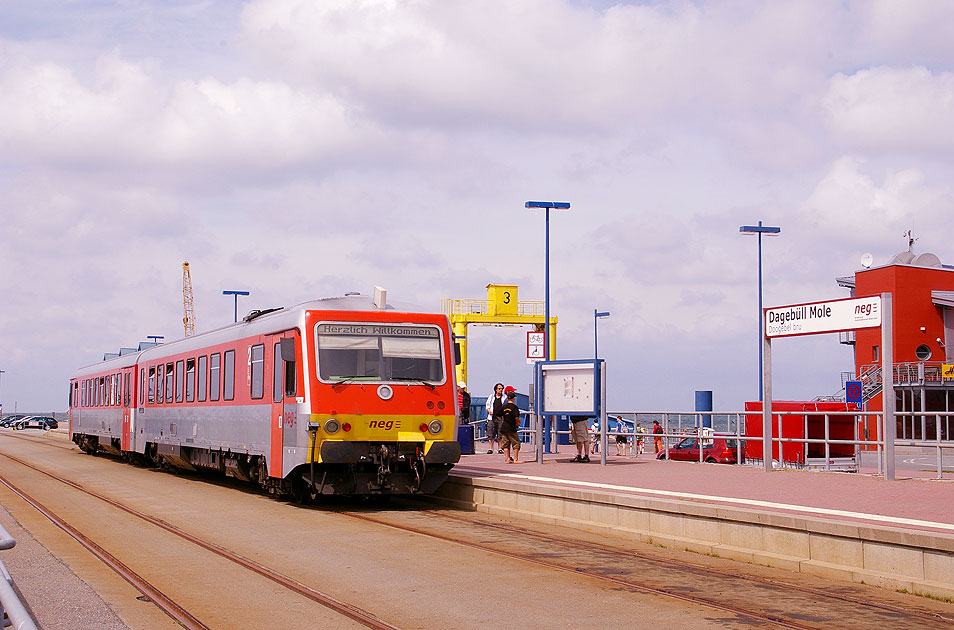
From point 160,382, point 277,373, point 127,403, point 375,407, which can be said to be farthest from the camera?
point 127,403

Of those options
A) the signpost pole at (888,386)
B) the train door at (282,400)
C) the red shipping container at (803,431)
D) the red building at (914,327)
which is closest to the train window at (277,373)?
the train door at (282,400)

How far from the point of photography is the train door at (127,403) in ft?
105

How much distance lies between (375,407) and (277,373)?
2.10 m

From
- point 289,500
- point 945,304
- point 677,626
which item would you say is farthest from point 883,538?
point 945,304

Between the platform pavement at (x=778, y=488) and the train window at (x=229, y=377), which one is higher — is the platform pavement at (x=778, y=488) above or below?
below

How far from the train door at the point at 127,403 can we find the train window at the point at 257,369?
13.2 meters

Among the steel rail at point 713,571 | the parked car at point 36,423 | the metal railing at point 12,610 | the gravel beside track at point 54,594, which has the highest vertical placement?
the metal railing at point 12,610

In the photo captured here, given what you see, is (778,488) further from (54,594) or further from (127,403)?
(127,403)

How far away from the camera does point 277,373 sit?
1834 centimetres

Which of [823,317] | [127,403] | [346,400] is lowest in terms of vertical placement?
[127,403]

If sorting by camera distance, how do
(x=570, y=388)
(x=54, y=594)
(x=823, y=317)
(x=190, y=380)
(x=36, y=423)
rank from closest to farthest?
(x=54, y=594) < (x=823, y=317) < (x=570, y=388) < (x=190, y=380) < (x=36, y=423)

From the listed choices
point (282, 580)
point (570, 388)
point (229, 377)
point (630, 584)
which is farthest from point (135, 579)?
point (570, 388)

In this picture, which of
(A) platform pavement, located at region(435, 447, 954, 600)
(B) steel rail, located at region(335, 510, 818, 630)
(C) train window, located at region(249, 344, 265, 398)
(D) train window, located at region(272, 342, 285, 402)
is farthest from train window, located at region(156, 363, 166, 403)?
(B) steel rail, located at region(335, 510, 818, 630)

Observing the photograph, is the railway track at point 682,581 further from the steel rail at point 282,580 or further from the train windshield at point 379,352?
the train windshield at point 379,352
